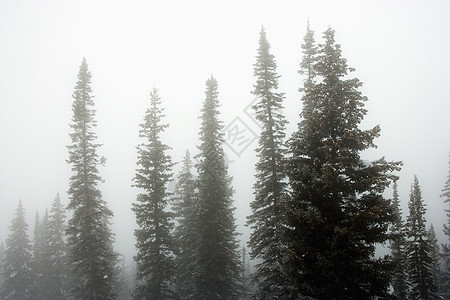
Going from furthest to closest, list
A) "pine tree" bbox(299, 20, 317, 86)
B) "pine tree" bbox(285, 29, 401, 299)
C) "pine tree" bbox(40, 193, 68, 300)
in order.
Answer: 1. "pine tree" bbox(40, 193, 68, 300)
2. "pine tree" bbox(299, 20, 317, 86)
3. "pine tree" bbox(285, 29, 401, 299)

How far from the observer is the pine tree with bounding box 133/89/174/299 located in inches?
973

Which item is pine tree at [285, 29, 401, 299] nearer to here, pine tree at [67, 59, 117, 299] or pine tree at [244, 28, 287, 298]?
pine tree at [244, 28, 287, 298]

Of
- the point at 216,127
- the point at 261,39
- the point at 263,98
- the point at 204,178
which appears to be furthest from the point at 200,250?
the point at 261,39

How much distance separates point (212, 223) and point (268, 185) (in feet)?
26.6

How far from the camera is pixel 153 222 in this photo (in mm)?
25391

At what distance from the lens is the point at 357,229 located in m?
11.4

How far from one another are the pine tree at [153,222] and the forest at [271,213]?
10cm

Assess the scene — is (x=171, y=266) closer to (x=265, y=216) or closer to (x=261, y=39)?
(x=265, y=216)

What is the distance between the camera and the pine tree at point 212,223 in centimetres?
2566

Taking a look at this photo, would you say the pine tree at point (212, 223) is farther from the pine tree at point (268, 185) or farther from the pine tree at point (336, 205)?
the pine tree at point (336, 205)

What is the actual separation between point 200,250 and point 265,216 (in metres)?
8.80

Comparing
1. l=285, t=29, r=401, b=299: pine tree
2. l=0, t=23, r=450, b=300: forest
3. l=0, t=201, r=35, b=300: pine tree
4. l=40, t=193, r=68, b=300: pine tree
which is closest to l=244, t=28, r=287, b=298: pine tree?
l=0, t=23, r=450, b=300: forest

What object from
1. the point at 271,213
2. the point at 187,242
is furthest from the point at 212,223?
the point at 271,213

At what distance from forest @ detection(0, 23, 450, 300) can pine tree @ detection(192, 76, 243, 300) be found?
0.11 metres
